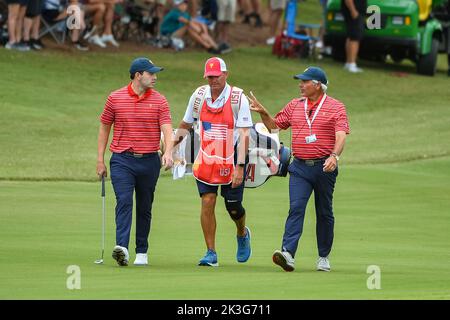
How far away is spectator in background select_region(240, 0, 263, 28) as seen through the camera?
43.3 meters

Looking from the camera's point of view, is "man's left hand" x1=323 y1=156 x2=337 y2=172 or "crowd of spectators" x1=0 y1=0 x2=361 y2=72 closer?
"man's left hand" x1=323 y1=156 x2=337 y2=172

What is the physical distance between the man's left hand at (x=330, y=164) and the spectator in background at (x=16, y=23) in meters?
18.7

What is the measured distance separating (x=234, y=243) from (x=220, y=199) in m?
5.10

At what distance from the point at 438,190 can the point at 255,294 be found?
1187 cm

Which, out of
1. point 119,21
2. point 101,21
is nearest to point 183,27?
point 119,21

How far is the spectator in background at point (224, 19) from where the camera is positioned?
122ft

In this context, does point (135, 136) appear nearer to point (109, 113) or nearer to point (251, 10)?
point (109, 113)

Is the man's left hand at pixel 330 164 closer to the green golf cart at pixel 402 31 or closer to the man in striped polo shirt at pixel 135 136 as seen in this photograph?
the man in striped polo shirt at pixel 135 136

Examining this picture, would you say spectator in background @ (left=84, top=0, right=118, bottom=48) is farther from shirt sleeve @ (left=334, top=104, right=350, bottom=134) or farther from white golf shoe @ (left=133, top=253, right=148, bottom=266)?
shirt sleeve @ (left=334, top=104, right=350, bottom=134)

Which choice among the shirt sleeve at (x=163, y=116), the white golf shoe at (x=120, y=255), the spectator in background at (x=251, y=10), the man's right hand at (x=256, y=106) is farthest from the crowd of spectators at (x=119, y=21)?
the white golf shoe at (x=120, y=255)

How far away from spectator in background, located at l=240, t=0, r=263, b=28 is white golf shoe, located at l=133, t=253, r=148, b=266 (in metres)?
28.9

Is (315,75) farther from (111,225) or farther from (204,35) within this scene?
(204,35)

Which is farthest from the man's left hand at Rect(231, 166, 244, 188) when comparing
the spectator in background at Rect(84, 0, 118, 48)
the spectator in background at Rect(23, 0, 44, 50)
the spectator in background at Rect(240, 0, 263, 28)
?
the spectator in background at Rect(240, 0, 263, 28)

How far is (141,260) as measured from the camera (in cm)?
1477
